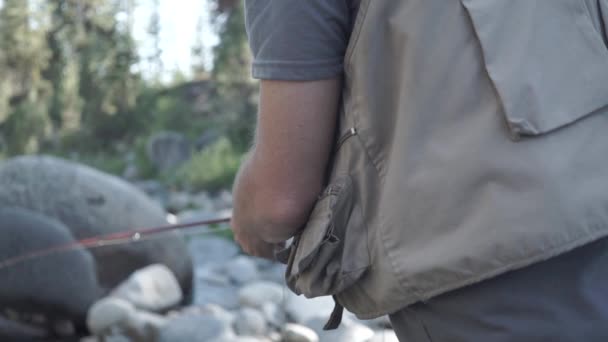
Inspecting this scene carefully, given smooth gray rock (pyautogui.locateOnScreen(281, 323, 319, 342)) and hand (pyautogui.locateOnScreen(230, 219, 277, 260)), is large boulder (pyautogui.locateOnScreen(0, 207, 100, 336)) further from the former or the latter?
hand (pyautogui.locateOnScreen(230, 219, 277, 260))

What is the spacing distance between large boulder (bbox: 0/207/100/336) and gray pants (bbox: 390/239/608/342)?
486 centimetres

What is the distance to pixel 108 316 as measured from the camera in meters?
5.43

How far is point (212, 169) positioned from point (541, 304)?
14.7 metres


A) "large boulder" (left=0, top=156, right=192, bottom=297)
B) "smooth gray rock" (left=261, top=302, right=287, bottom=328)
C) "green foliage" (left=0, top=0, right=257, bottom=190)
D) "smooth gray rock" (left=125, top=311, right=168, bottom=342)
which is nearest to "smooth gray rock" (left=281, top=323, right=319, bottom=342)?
"smooth gray rock" (left=261, top=302, right=287, bottom=328)

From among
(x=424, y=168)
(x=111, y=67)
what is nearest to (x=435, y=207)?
(x=424, y=168)

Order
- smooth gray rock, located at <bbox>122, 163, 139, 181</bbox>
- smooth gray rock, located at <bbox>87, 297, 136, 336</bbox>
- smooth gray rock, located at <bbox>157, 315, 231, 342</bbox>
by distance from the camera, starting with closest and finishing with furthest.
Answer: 1. smooth gray rock, located at <bbox>157, 315, 231, 342</bbox>
2. smooth gray rock, located at <bbox>87, 297, 136, 336</bbox>
3. smooth gray rock, located at <bbox>122, 163, 139, 181</bbox>

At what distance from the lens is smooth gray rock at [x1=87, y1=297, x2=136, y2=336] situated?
17.6 ft

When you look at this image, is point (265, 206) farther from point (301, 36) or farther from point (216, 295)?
point (216, 295)

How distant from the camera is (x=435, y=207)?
3.64 feet

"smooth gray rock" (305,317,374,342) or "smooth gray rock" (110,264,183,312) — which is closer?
"smooth gray rock" (305,317,374,342)

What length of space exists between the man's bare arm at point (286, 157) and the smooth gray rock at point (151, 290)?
4747 millimetres

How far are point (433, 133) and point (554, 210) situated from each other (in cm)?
18

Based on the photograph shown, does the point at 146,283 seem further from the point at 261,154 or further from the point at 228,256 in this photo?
the point at 261,154

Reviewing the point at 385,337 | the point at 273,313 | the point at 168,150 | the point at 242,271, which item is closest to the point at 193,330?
the point at 273,313
